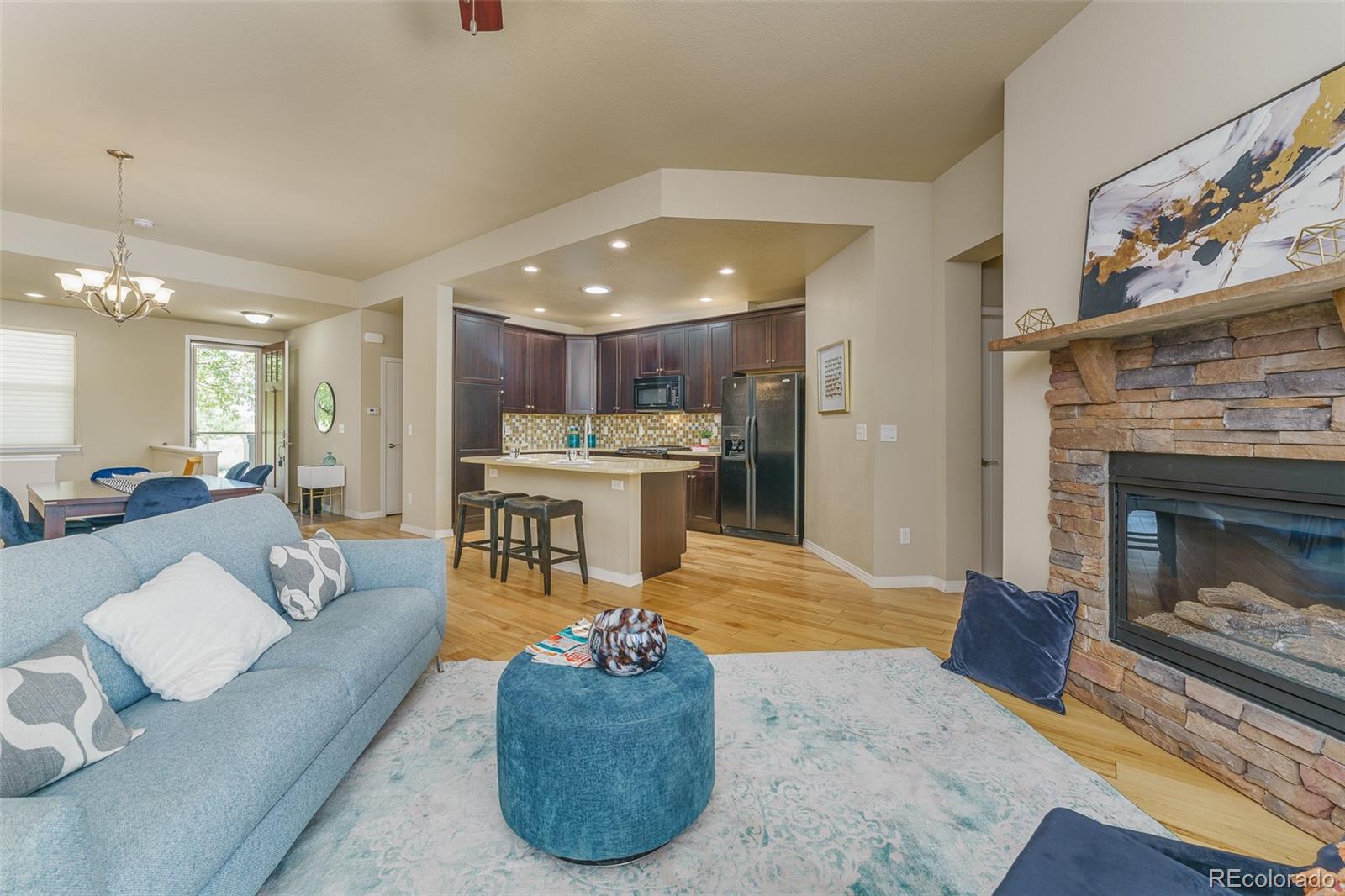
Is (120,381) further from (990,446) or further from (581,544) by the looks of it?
(990,446)

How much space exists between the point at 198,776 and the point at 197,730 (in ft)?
0.70

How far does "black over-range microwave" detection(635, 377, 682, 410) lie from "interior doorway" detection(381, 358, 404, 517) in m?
3.09

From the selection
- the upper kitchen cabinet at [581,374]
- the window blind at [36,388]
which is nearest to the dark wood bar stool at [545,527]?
the upper kitchen cabinet at [581,374]

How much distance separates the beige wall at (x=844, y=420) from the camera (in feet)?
13.8

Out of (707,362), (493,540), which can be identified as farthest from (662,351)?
(493,540)

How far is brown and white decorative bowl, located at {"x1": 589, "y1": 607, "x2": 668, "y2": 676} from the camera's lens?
1654 millimetres

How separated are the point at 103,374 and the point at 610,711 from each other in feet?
28.7

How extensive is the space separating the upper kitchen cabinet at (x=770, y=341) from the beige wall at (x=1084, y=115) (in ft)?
9.85

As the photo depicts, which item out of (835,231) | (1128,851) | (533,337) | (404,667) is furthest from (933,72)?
(533,337)

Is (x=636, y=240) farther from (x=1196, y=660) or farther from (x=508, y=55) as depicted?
(x=1196, y=660)

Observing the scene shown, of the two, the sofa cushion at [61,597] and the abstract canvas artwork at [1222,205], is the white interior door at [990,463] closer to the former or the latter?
the abstract canvas artwork at [1222,205]

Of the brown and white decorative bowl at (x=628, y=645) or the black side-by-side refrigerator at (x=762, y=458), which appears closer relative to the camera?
the brown and white decorative bowl at (x=628, y=645)

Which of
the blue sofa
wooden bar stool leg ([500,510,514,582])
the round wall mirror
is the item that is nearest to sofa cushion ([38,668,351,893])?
the blue sofa

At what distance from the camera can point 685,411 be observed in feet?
23.4
